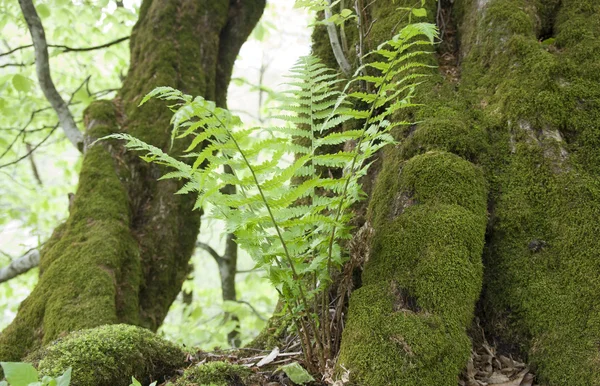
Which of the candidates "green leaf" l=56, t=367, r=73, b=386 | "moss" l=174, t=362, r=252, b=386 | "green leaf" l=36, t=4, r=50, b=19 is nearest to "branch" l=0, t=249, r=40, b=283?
"green leaf" l=36, t=4, r=50, b=19

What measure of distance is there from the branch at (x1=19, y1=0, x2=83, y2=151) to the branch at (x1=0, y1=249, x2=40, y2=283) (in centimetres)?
126

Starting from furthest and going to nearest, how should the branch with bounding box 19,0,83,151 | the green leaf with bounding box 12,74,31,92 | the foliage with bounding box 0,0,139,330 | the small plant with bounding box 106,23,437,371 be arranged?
1. the foliage with bounding box 0,0,139,330
2. the green leaf with bounding box 12,74,31,92
3. the branch with bounding box 19,0,83,151
4. the small plant with bounding box 106,23,437,371

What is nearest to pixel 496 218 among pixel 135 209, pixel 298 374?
pixel 298 374

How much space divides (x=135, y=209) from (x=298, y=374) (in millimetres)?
2699

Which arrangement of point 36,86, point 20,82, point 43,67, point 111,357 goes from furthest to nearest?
point 36,86, point 20,82, point 43,67, point 111,357

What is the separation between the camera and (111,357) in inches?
93.2

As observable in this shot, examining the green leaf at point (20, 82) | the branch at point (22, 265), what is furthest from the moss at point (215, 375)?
the green leaf at point (20, 82)

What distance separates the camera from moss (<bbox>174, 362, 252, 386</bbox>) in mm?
2248

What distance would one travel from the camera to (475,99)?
304 cm

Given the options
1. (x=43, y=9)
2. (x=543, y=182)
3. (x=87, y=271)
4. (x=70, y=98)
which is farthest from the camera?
(x=70, y=98)

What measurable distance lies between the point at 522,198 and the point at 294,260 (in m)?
1.36

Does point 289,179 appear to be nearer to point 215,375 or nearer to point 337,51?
point 215,375

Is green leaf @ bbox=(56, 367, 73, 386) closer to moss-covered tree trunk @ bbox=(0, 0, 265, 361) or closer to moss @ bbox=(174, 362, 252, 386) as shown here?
moss @ bbox=(174, 362, 252, 386)

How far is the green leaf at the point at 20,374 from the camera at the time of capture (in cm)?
156
